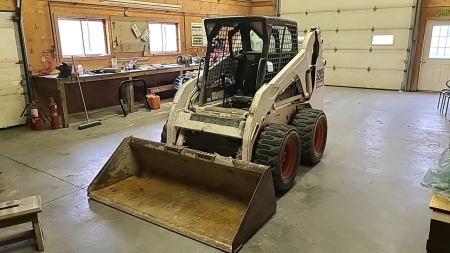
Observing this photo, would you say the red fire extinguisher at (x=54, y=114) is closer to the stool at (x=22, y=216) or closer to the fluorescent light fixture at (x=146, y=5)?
the fluorescent light fixture at (x=146, y=5)

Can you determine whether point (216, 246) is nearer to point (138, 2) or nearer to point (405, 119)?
point (405, 119)

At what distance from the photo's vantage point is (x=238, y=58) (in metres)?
3.86

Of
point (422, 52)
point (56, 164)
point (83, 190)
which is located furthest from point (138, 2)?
point (422, 52)

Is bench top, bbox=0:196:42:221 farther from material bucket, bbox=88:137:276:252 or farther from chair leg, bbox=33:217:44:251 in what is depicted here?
material bucket, bbox=88:137:276:252

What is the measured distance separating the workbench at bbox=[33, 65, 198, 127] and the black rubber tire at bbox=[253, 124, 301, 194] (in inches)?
159

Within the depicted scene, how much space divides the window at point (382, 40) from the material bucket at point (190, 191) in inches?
341

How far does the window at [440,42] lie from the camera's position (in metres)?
8.84

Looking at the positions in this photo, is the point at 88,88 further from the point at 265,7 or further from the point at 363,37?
the point at 363,37

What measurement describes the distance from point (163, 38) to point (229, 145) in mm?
6094

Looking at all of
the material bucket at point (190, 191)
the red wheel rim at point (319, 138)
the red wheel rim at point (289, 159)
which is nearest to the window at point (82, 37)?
the material bucket at point (190, 191)

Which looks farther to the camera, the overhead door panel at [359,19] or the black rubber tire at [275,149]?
the overhead door panel at [359,19]

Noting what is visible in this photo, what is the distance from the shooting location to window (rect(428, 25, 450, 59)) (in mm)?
8844

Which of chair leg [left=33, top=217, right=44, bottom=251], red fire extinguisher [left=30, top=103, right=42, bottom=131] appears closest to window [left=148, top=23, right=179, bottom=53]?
red fire extinguisher [left=30, top=103, right=42, bottom=131]

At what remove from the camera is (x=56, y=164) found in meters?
4.06
